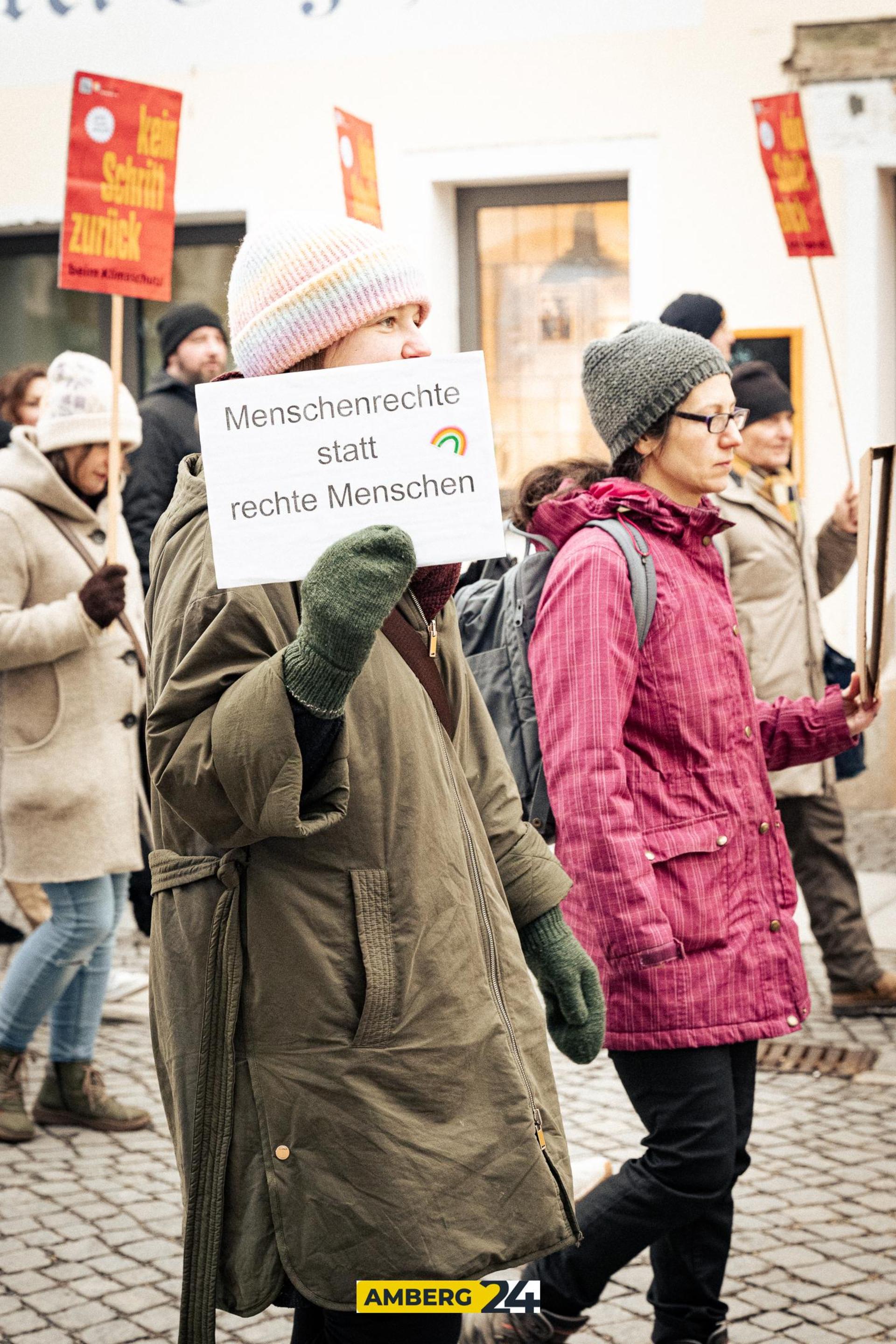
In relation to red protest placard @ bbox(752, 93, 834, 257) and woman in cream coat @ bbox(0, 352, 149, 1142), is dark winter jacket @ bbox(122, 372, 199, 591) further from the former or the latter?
red protest placard @ bbox(752, 93, 834, 257)

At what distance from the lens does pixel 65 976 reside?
4934 mm

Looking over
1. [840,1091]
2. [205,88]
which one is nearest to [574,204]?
[205,88]

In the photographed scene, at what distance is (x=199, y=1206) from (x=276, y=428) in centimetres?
92

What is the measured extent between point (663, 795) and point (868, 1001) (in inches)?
130

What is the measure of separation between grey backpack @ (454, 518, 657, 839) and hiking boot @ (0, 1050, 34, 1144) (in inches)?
83.9

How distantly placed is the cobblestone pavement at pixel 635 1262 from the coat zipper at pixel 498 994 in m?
1.52

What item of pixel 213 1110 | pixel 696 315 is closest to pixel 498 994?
pixel 213 1110

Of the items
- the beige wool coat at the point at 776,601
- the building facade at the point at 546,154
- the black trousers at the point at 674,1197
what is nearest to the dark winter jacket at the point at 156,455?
the beige wool coat at the point at 776,601

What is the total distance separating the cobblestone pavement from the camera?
3730mm

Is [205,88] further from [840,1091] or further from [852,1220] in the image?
[852,1220]

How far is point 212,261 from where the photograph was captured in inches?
433

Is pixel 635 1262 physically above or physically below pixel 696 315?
below

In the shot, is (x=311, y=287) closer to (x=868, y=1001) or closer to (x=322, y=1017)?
(x=322, y=1017)

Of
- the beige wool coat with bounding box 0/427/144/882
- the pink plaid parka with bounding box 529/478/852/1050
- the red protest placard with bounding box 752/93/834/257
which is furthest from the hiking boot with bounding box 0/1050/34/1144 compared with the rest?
the red protest placard with bounding box 752/93/834/257
